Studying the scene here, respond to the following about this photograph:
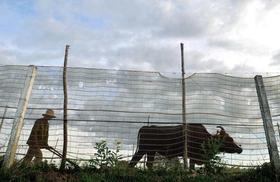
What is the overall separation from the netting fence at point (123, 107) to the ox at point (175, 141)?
0.59m

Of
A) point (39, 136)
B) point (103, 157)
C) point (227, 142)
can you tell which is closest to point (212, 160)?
point (227, 142)

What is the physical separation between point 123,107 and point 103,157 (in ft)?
4.30

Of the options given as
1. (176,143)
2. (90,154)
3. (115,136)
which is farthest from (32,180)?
(176,143)

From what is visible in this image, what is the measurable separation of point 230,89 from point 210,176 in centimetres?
208

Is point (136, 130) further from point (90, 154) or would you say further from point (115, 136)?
point (90, 154)

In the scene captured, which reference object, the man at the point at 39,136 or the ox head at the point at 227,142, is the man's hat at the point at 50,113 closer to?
the man at the point at 39,136

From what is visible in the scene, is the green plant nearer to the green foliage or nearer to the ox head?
the green foliage

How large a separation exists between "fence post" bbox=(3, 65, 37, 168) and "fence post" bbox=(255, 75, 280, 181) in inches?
177

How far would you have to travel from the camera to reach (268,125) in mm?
8156

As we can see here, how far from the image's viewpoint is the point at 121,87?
347 inches

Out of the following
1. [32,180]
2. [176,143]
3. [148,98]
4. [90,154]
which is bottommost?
[32,180]

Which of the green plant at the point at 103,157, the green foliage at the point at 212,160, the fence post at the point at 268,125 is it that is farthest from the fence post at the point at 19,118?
the fence post at the point at 268,125

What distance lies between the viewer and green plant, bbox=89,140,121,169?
7.77 m

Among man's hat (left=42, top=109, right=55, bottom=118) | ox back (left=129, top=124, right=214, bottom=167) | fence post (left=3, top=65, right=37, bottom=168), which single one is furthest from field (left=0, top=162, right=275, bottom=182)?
ox back (left=129, top=124, right=214, bottom=167)
